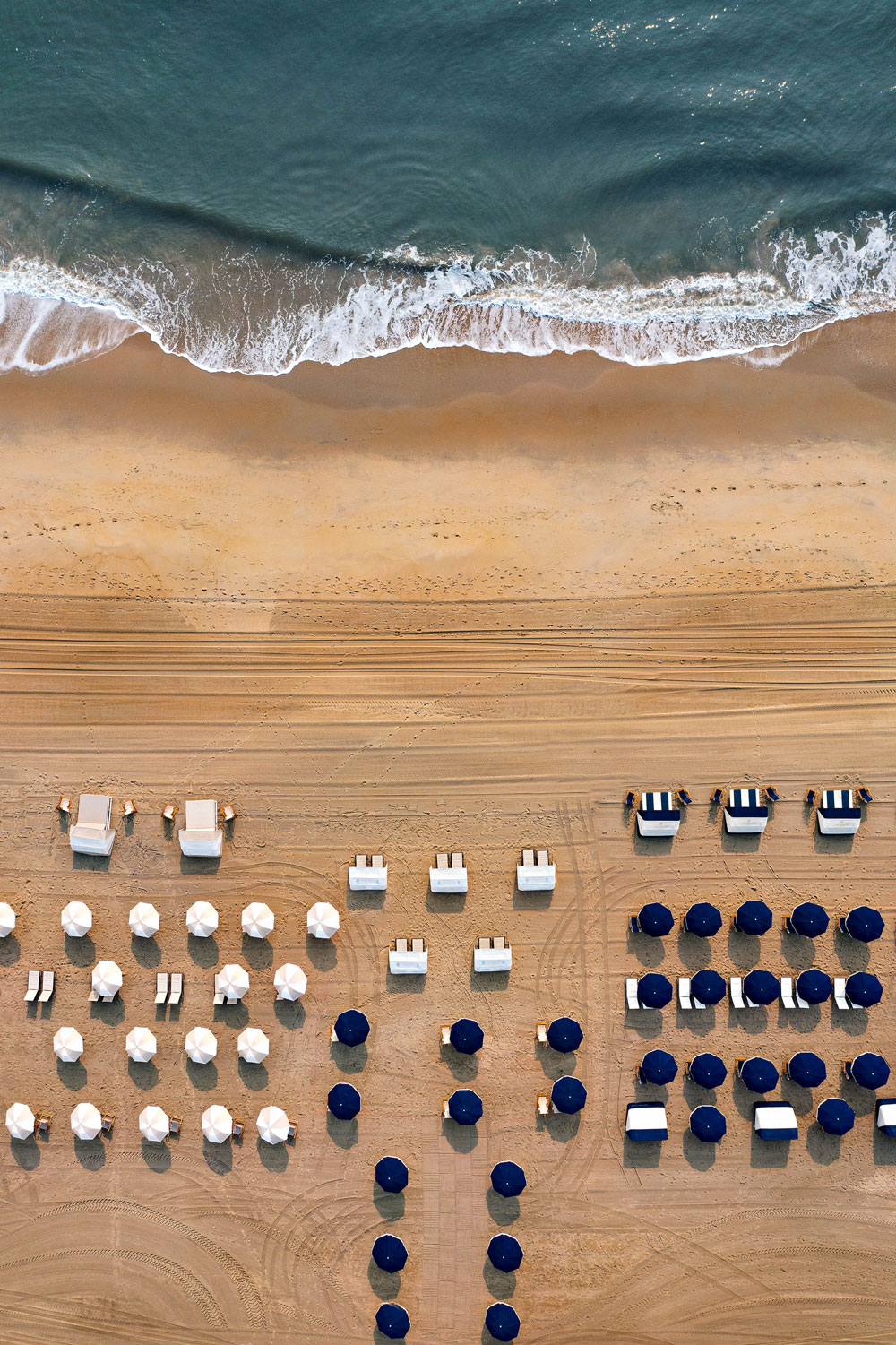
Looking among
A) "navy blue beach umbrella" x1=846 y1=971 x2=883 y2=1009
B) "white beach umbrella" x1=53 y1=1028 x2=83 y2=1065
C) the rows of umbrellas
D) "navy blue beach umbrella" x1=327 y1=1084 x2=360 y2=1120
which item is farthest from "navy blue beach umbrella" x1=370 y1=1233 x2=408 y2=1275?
"navy blue beach umbrella" x1=846 y1=971 x2=883 y2=1009

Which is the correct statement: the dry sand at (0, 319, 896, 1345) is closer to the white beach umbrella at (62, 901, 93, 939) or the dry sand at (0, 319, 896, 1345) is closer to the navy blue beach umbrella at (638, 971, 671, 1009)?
the white beach umbrella at (62, 901, 93, 939)

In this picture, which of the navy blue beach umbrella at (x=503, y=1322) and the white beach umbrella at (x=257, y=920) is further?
the white beach umbrella at (x=257, y=920)

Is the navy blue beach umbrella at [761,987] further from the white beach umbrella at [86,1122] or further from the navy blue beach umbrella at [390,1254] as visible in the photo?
the white beach umbrella at [86,1122]

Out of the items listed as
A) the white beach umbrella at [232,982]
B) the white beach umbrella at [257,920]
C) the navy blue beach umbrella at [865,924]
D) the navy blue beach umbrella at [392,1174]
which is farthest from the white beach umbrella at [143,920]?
the navy blue beach umbrella at [865,924]

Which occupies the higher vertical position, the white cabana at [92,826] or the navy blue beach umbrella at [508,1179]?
the white cabana at [92,826]

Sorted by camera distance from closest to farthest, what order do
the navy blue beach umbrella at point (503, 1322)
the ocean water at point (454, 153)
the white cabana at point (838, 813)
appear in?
the navy blue beach umbrella at point (503, 1322), the white cabana at point (838, 813), the ocean water at point (454, 153)

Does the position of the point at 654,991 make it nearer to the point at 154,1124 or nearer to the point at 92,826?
the point at 154,1124

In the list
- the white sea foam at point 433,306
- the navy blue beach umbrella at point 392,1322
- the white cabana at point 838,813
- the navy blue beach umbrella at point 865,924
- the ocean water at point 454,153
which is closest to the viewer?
the navy blue beach umbrella at point 392,1322

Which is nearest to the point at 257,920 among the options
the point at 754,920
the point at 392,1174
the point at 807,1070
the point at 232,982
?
the point at 232,982
